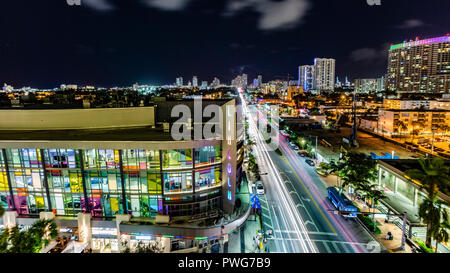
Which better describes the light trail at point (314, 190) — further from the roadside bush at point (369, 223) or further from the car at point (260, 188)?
the car at point (260, 188)

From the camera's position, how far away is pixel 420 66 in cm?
16938

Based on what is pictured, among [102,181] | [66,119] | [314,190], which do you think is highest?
[66,119]

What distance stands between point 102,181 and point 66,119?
10.4m

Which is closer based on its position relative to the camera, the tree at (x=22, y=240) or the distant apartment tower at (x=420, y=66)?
the tree at (x=22, y=240)

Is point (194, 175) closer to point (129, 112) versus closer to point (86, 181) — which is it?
point (86, 181)

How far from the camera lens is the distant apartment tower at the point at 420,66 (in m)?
156

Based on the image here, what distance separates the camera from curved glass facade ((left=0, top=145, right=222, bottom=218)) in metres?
20.4

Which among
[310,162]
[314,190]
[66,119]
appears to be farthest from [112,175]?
[310,162]

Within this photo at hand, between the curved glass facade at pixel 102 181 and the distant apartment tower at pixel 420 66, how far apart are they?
183778mm

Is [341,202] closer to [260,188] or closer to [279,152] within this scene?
[260,188]

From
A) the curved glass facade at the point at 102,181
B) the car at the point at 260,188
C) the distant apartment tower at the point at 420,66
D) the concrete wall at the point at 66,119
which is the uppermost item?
the distant apartment tower at the point at 420,66

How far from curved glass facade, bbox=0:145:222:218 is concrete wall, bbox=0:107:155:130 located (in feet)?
22.0

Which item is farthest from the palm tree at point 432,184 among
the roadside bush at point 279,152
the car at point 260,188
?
the roadside bush at point 279,152

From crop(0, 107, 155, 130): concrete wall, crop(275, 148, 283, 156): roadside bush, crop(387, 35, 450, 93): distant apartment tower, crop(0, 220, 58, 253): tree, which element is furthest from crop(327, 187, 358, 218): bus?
crop(387, 35, 450, 93): distant apartment tower
